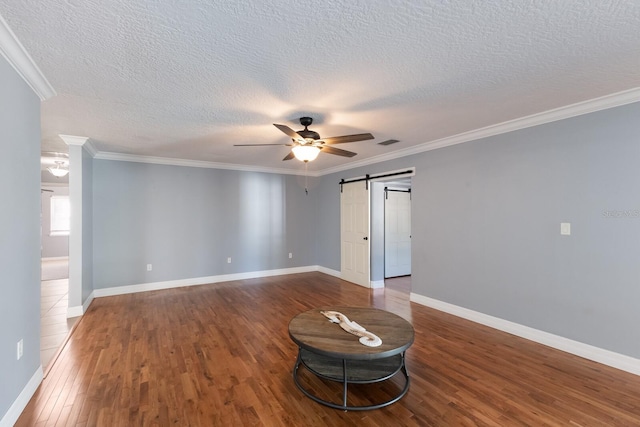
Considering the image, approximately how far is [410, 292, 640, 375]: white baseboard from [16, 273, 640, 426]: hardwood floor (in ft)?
0.30

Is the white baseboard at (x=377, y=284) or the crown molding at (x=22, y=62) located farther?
the white baseboard at (x=377, y=284)

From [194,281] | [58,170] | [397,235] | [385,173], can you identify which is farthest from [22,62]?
[397,235]

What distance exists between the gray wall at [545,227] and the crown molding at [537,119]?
0.07 metres

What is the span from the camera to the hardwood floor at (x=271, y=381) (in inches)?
79.4

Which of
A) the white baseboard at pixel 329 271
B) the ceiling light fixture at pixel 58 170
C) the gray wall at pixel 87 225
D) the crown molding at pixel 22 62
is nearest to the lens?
the crown molding at pixel 22 62

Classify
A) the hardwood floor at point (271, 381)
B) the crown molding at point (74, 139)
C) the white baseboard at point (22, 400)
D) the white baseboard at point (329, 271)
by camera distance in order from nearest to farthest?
the white baseboard at point (22, 400)
the hardwood floor at point (271, 381)
the crown molding at point (74, 139)
the white baseboard at point (329, 271)

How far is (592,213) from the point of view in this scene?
2861mm

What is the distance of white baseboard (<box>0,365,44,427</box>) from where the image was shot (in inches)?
73.9

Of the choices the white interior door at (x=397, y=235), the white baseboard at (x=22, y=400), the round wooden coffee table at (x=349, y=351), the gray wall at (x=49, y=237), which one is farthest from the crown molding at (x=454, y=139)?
the gray wall at (x=49, y=237)

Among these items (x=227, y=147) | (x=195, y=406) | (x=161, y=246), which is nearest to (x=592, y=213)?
(x=195, y=406)

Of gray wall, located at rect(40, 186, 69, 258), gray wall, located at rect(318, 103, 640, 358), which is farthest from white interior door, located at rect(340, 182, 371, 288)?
gray wall, located at rect(40, 186, 69, 258)

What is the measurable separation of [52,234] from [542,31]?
12.3 meters

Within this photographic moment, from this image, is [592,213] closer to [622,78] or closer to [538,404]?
[622,78]

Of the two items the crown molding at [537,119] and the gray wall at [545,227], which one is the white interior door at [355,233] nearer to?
the crown molding at [537,119]
